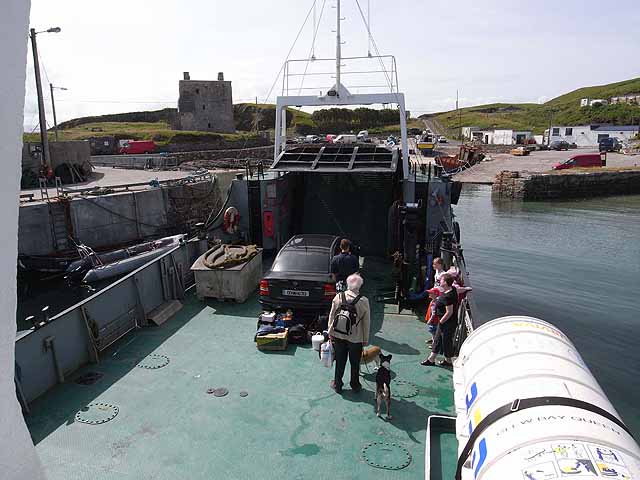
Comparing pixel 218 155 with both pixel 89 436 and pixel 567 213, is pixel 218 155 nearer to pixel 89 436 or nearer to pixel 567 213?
pixel 567 213

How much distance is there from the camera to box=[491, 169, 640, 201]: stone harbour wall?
42656mm

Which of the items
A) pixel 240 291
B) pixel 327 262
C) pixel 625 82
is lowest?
pixel 240 291

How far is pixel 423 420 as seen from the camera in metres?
5.54

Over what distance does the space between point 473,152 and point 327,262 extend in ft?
174

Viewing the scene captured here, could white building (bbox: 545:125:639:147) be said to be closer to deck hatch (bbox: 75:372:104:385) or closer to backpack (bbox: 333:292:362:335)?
backpack (bbox: 333:292:362:335)

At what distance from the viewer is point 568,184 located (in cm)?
4359

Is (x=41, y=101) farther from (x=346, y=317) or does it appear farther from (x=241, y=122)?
(x=241, y=122)

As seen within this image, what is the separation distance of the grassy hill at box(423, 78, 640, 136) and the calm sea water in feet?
229

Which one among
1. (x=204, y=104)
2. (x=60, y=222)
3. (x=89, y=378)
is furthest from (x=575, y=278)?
(x=204, y=104)

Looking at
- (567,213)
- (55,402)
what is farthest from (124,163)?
(55,402)

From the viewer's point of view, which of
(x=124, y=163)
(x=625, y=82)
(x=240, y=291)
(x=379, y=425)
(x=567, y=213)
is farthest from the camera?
(x=625, y=82)

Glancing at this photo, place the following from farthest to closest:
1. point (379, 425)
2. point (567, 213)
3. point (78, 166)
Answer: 1. point (567, 213)
2. point (78, 166)
3. point (379, 425)

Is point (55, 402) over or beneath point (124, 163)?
beneath

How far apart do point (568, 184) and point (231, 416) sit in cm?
4550
